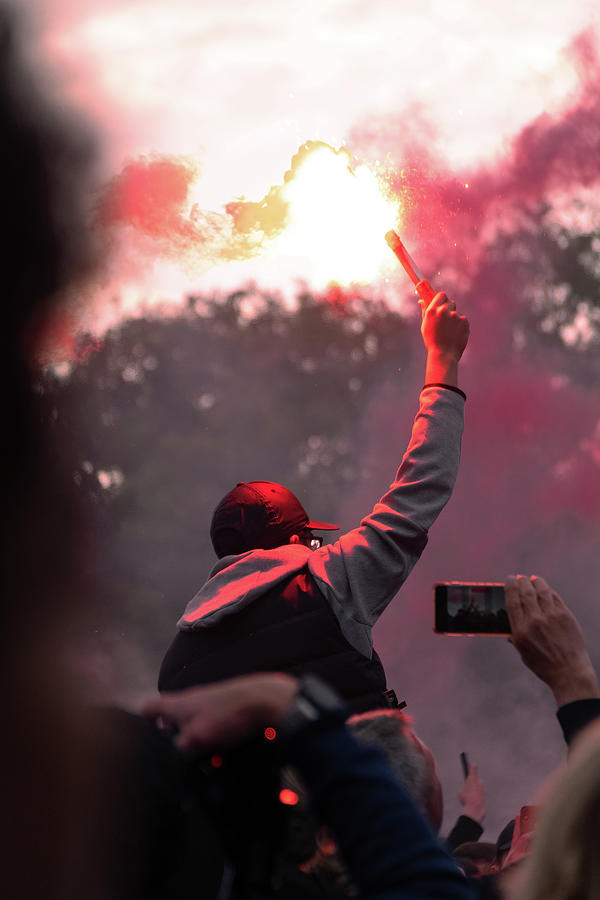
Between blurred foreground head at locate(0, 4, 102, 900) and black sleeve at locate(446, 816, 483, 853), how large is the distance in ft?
7.15

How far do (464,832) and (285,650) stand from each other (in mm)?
2279

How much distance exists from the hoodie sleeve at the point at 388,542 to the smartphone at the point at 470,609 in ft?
2.43

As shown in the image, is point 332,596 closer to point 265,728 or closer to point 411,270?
point 411,270

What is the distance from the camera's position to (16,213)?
474 cm

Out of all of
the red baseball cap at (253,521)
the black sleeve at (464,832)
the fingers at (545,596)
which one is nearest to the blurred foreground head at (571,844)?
the fingers at (545,596)

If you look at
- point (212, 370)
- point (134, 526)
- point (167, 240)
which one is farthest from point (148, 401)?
point (167, 240)

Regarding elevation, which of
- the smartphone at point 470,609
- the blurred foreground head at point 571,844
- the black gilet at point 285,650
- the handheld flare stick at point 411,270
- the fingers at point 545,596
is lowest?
the blurred foreground head at point 571,844

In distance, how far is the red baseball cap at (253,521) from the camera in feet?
9.87

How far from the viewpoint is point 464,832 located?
4418mm

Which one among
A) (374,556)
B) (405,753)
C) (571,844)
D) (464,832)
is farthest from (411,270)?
(464,832)

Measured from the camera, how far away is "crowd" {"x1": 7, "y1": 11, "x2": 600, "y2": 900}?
1.16m

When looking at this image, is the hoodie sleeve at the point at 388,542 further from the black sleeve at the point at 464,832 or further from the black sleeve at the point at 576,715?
the black sleeve at the point at 464,832

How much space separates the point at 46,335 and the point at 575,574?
11.2m

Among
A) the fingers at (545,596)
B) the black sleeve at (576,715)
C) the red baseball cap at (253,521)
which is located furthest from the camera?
the red baseball cap at (253,521)
